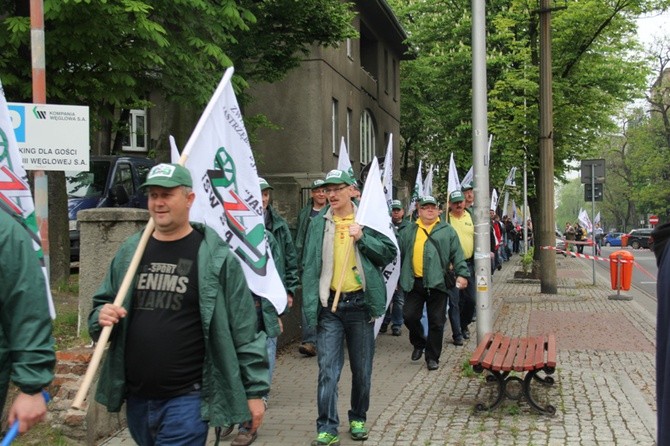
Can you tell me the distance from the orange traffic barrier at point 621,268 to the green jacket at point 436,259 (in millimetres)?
9922

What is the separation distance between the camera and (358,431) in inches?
249

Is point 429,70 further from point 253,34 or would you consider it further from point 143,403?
point 143,403

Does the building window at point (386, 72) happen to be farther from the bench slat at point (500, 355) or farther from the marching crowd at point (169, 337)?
the marching crowd at point (169, 337)

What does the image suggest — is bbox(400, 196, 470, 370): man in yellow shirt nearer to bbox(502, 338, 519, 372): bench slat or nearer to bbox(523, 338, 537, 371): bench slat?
bbox(502, 338, 519, 372): bench slat

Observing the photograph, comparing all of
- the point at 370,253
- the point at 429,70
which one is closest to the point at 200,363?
the point at 370,253

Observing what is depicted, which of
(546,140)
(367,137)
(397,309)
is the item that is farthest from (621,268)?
(367,137)

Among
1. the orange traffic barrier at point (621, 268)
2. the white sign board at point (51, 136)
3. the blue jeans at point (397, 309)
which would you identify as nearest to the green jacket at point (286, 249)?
the white sign board at point (51, 136)

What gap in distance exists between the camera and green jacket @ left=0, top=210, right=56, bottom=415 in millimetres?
3215

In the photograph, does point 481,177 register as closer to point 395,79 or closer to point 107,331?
point 107,331

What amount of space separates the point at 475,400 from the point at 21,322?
17.4 feet

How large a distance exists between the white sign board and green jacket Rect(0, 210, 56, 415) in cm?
476

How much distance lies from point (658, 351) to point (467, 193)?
34.6 feet

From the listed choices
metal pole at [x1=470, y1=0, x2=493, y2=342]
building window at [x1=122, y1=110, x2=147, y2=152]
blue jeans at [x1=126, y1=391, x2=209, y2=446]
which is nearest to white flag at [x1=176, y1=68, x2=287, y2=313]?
blue jeans at [x1=126, y1=391, x2=209, y2=446]

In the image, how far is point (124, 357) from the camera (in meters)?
3.77
